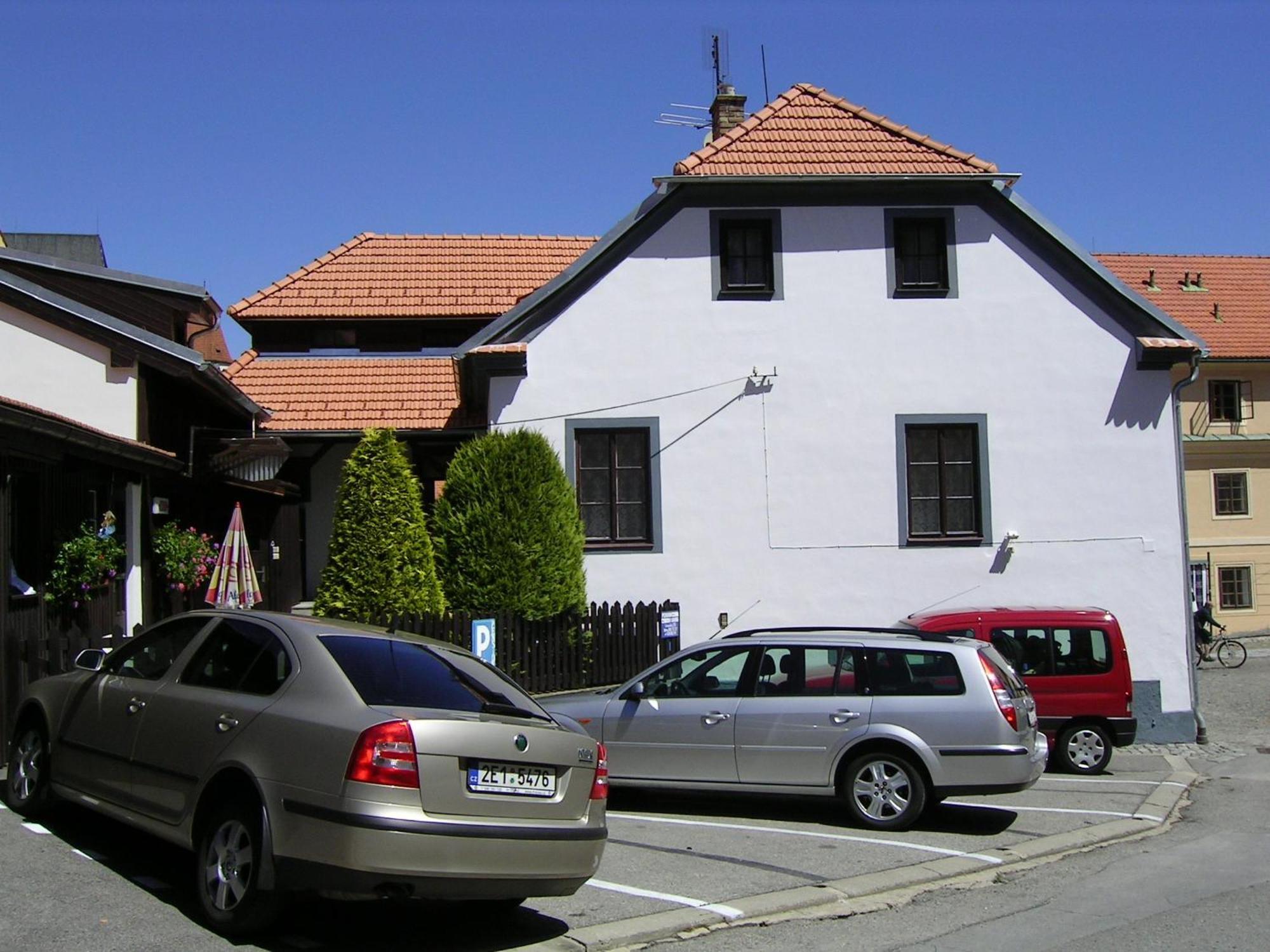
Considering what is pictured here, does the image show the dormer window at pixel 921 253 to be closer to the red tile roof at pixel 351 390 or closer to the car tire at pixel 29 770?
the red tile roof at pixel 351 390

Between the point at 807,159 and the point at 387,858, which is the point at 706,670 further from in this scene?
the point at 807,159

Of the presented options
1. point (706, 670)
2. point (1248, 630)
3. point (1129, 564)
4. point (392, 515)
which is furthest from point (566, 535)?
point (1248, 630)

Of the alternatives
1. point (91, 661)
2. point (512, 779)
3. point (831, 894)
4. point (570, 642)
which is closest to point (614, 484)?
point (570, 642)

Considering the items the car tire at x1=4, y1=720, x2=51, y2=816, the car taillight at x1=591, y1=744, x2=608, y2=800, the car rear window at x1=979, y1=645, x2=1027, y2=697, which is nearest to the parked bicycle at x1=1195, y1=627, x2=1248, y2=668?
the car rear window at x1=979, y1=645, x2=1027, y2=697

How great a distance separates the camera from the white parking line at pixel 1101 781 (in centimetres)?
1388

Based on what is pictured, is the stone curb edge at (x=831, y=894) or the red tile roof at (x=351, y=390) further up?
the red tile roof at (x=351, y=390)

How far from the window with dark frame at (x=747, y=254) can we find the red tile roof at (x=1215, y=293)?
24.4 m

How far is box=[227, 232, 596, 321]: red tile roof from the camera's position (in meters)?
23.1

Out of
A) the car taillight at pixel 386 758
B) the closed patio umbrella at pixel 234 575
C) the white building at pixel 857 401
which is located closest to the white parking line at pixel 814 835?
the car taillight at pixel 386 758

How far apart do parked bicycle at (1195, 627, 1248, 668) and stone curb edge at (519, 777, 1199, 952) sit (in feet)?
65.5

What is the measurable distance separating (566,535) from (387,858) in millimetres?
10358

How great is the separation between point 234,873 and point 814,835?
513cm

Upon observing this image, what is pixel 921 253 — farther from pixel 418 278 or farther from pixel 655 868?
pixel 655 868

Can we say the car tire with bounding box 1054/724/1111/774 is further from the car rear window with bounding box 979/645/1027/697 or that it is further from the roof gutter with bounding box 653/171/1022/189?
the roof gutter with bounding box 653/171/1022/189
